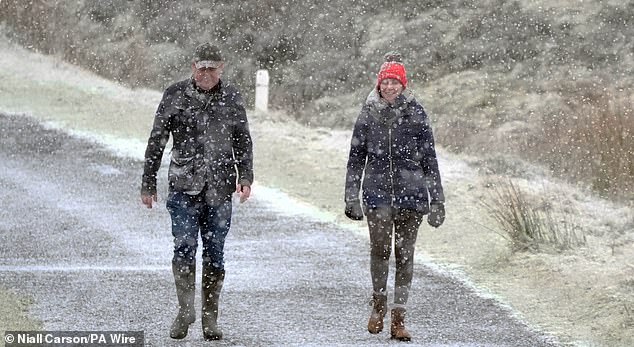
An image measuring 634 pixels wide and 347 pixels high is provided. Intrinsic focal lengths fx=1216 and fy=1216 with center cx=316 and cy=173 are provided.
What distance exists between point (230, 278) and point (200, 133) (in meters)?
2.92

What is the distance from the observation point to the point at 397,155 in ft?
24.4

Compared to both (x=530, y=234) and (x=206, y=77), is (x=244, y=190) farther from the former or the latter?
(x=530, y=234)

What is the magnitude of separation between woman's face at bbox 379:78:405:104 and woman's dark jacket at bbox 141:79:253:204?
2.90 feet

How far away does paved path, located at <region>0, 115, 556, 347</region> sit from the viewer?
792 cm

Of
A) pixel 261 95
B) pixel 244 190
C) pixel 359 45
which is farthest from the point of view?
pixel 359 45

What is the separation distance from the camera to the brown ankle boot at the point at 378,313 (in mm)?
7672

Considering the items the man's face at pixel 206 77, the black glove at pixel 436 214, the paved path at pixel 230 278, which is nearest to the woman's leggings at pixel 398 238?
the black glove at pixel 436 214

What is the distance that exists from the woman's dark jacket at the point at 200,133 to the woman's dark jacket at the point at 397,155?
80 centimetres

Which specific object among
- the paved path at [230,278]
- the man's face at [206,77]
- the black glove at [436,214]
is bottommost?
the paved path at [230,278]

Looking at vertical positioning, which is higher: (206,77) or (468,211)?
(206,77)

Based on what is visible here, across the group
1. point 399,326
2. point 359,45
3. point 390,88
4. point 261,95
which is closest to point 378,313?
point 399,326

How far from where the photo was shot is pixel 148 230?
40.4ft

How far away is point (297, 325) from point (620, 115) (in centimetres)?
867

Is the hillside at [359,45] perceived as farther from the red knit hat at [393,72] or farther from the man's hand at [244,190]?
the man's hand at [244,190]
